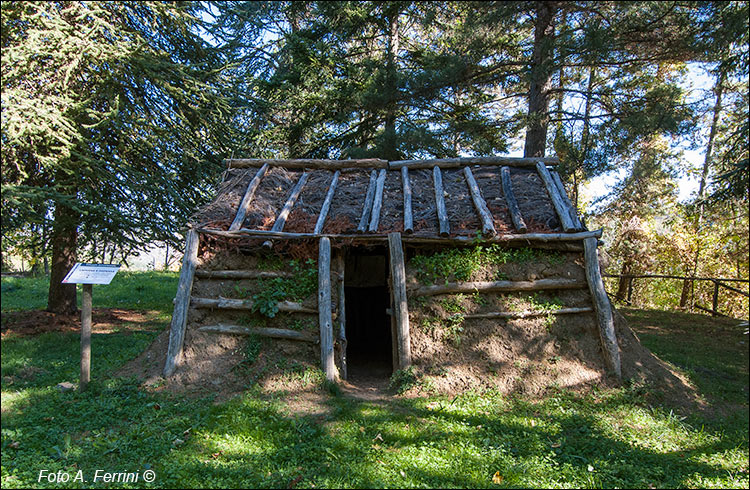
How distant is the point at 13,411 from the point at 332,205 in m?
4.96

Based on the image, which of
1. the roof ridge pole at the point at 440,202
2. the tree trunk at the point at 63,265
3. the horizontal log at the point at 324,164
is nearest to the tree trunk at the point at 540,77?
the roof ridge pole at the point at 440,202

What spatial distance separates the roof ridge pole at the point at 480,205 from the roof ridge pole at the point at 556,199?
1.10m

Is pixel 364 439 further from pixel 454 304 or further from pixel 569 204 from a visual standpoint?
pixel 569 204

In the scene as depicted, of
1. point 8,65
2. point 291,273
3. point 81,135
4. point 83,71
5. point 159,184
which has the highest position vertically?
point 83,71

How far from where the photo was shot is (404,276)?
6.33 meters

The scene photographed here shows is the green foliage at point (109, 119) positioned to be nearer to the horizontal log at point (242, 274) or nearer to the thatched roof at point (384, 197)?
the thatched roof at point (384, 197)

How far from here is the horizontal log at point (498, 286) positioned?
20.5ft

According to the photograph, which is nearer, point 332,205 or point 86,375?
point 86,375

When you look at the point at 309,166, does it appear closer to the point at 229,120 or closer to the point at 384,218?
the point at 384,218

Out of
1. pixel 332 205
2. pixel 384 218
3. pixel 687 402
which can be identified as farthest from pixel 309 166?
pixel 687 402

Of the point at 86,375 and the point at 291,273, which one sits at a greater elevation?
the point at 291,273

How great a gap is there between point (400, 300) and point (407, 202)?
1.85m

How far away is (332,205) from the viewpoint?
754 cm

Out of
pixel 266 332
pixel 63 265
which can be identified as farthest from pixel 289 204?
pixel 63 265
